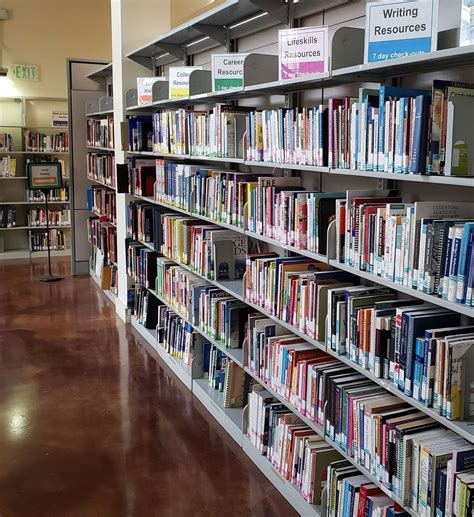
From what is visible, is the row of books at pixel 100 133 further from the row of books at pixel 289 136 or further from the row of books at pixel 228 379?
the row of books at pixel 289 136

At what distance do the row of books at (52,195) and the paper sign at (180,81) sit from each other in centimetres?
582

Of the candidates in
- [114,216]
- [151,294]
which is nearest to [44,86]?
[114,216]

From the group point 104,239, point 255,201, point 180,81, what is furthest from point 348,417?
point 104,239

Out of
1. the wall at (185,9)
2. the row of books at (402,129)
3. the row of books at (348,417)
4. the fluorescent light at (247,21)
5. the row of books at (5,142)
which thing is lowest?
the row of books at (348,417)

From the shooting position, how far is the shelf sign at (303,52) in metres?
2.68

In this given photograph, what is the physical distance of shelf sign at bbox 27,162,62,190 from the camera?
8328 millimetres

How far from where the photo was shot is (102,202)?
298 inches

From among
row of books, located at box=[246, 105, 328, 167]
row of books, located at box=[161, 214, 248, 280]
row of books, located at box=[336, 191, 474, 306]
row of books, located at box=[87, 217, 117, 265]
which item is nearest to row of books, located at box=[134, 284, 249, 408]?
row of books, located at box=[161, 214, 248, 280]

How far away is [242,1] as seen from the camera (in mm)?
3445

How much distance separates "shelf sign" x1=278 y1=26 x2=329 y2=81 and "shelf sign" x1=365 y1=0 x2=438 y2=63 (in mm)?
376

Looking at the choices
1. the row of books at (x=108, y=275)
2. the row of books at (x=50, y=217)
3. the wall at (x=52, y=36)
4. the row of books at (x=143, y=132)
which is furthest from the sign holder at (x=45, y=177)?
the row of books at (x=143, y=132)

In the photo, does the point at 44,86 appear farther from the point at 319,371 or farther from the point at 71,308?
the point at 319,371

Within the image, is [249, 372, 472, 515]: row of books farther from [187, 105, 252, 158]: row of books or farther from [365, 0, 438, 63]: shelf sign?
[187, 105, 252, 158]: row of books

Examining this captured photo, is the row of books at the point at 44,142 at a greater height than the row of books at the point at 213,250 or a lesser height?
greater
